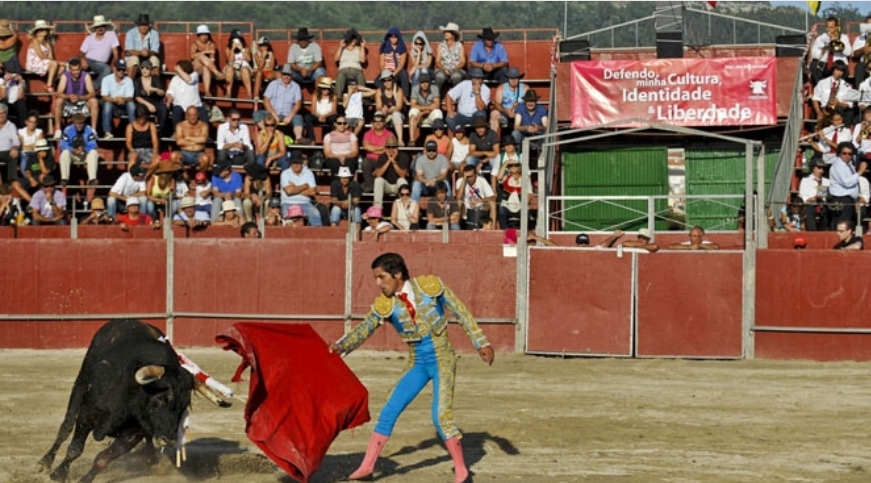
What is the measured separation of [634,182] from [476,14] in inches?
1538

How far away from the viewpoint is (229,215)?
18.7 m

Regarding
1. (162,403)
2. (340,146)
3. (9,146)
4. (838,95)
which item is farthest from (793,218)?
(162,403)

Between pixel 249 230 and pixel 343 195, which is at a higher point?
pixel 343 195

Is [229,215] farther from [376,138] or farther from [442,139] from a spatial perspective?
[442,139]

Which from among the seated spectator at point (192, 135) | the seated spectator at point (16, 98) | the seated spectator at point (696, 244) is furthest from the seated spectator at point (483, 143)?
the seated spectator at point (16, 98)

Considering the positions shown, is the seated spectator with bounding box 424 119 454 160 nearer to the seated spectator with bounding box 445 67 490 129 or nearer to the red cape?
the seated spectator with bounding box 445 67 490 129

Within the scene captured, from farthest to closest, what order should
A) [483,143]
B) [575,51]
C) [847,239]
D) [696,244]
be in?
[575,51] → [483,143] → [696,244] → [847,239]

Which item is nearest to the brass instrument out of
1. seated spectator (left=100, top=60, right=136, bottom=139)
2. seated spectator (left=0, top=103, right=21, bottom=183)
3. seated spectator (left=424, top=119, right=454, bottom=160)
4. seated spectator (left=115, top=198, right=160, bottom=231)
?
seated spectator (left=424, top=119, right=454, bottom=160)

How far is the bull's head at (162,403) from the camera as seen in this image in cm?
930

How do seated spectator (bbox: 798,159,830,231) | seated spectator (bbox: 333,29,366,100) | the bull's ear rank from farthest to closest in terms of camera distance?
seated spectator (bbox: 333,29,366,100) → seated spectator (bbox: 798,159,830,231) → the bull's ear

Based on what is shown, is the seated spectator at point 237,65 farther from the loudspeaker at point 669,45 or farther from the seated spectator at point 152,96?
the loudspeaker at point 669,45

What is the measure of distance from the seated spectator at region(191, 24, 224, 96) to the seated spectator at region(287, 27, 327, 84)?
1.11 m

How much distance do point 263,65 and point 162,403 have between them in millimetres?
13294

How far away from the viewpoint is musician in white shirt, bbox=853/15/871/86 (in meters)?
19.9
